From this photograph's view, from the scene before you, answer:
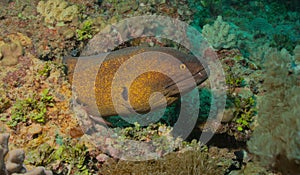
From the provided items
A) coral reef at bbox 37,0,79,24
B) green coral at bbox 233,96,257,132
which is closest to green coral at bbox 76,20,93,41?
coral reef at bbox 37,0,79,24

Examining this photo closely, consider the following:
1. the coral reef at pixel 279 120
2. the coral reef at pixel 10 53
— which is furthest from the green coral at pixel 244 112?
the coral reef at pixel 10 53

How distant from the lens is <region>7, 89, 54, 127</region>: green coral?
4.79 meters

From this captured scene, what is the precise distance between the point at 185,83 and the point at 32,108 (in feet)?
7.88

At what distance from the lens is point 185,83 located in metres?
4.75

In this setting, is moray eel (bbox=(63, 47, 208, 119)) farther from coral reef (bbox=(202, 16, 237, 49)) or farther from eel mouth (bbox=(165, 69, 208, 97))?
coral reef (bbox=(202, 16, 237, 49))

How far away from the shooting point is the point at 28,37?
19.6 ft

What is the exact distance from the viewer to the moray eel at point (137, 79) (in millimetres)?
4754

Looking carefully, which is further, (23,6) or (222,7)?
(222,7)

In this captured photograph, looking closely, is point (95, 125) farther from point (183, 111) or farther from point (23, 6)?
point (23, 6)

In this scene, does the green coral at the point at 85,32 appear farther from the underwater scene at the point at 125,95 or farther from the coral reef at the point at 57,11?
the coral reef at the point at 57,11

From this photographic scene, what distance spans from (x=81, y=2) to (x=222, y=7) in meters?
6.48

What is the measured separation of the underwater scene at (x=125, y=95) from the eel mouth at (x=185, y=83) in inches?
0.6

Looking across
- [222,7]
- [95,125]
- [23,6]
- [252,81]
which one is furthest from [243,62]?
[222,7]

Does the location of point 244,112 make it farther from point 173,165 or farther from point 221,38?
point 173,165
